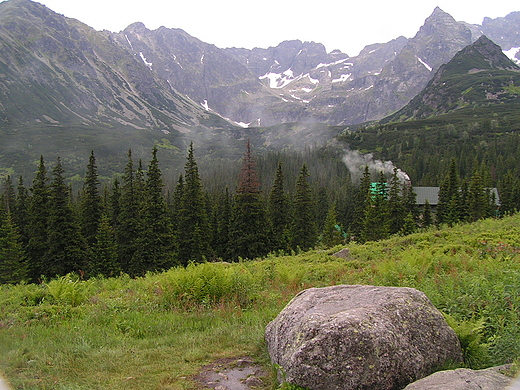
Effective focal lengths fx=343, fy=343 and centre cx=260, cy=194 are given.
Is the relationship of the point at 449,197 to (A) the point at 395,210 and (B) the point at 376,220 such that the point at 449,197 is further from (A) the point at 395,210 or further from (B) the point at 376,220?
(B) the point at 376,220

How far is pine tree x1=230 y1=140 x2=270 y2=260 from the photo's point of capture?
4006 centimetres

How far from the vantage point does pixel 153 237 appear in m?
36.2

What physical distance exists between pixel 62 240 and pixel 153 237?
27.8ft

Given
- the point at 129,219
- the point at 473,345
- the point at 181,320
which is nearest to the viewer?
the point at 473,345

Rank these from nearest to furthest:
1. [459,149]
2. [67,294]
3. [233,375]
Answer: [233,375] < [67,294] < [459,149]

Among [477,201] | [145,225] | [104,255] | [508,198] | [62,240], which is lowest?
[104,255]

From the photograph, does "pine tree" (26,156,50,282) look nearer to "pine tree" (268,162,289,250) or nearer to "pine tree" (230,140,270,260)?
"pine tree" (230,140,270,260)

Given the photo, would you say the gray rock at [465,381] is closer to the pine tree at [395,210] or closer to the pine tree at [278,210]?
the pine tree at [278,210]

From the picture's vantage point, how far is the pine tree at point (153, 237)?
36.0 metres

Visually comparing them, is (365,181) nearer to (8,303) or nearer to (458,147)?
(8,303)

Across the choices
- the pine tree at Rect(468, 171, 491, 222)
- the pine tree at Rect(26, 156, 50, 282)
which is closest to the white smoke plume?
the pine tree at Rect(468, 171, 491, 222)

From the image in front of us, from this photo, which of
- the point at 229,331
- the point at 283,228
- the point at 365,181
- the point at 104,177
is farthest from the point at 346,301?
the point at 104,177

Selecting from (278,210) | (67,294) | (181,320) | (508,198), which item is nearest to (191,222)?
(278,210)

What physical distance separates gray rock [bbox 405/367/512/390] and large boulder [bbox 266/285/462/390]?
436 mm
